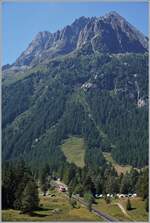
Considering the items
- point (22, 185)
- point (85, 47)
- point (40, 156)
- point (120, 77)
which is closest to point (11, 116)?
point (40, 156)

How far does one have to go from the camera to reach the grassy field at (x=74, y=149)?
36.3m

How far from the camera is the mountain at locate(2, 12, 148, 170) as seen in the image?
3788cm

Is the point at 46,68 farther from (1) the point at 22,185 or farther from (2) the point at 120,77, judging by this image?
(1) the point at 22,185

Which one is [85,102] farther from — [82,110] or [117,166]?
[117,166]

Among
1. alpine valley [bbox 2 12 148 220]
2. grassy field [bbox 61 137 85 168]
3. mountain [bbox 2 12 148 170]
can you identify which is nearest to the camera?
grassy field [bbox 61 137 85 168]

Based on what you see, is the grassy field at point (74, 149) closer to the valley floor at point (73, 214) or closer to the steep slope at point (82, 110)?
the steep slope at point (82, 110)

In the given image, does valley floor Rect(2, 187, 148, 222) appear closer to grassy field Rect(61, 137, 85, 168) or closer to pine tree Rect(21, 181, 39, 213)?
pine tree Rect(21, 181, 39, 213)

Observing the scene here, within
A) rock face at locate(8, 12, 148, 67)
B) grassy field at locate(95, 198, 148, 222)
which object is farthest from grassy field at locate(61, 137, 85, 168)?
grassy field at locate(95, 198, 148, 222)

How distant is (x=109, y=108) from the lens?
46.0m

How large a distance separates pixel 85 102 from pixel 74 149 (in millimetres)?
10085

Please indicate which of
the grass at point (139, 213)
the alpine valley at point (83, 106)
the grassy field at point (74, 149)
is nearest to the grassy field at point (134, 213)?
the grass at point (139, 213)

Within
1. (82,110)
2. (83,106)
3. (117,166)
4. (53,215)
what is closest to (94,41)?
(83,106)

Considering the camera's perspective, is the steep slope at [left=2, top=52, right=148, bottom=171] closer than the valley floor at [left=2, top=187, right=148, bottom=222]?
No

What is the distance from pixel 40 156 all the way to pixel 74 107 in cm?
1071
